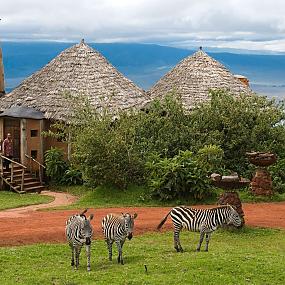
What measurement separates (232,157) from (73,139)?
7509 millimetres

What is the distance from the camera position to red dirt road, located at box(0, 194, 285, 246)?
19984 millimetres

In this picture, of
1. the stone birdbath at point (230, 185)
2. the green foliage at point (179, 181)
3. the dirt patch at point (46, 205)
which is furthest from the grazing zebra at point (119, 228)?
the green foliage at point (179, 181)

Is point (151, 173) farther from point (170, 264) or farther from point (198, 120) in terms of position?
point (170, 264)

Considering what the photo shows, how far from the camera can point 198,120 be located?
31234 mm

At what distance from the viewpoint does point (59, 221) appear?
74.0 feet

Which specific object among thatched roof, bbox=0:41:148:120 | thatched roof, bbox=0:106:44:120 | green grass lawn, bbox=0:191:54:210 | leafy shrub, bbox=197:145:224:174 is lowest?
green grass lawn, bbox=0:191:54:210

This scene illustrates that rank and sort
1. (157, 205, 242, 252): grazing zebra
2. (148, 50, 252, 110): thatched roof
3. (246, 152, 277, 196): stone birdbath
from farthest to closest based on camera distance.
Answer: (148, 50, 252, 110): thatched roof
(246, 152, 277, 196): stone birdbath
(157, 205, 242, 252): grazing zebra

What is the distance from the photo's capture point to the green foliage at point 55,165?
1280 inches

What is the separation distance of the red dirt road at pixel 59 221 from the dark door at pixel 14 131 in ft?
29.8

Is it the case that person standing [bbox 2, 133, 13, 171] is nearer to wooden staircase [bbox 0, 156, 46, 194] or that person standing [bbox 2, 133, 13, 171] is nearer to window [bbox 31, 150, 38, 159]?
wooden staircase [bbox 0, 156, 46, 194]

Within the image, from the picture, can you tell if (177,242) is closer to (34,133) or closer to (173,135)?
(173,135)

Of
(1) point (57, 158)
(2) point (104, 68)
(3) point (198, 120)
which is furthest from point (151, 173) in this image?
(2) point (104, 68)

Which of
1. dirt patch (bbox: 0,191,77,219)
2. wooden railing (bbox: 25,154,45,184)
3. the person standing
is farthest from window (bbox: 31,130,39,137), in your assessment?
dirt patch (bbox: 0,191,77,219)

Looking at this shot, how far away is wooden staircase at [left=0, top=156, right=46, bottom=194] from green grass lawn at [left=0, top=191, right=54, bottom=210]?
559 millimetres
